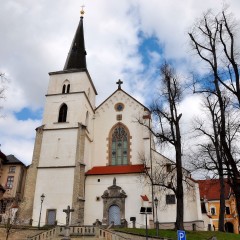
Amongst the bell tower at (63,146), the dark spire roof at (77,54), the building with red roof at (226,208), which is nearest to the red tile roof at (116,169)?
the bell tower at (63,146)

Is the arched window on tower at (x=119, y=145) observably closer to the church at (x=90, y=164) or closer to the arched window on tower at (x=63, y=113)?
the church at (x=90, y=164)

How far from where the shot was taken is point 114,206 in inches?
1211

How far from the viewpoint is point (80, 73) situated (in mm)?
38406

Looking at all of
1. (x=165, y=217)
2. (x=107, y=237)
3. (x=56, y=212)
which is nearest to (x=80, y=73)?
(x=56, y=212)

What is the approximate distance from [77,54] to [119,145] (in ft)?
49.3

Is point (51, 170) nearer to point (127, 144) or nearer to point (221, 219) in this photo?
point (127, 144)

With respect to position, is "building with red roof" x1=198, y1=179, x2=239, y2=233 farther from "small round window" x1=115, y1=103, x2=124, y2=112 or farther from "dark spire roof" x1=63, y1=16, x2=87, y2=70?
"dark spire roof" x1=63, y1=16, x2=87, y2=70

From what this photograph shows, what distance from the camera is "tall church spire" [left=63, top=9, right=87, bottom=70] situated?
132ft

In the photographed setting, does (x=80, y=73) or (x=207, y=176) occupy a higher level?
(x=80, y=73)

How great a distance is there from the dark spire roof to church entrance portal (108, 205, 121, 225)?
19.5 metres

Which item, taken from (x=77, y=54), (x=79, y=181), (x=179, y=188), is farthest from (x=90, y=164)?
(x=179, y=188)

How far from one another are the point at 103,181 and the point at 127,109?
1021cm

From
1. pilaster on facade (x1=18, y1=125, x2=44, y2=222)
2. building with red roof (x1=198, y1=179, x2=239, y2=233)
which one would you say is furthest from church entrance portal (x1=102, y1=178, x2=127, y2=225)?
building with red roof (x1=198, y1=179, x2=239, y2=233)

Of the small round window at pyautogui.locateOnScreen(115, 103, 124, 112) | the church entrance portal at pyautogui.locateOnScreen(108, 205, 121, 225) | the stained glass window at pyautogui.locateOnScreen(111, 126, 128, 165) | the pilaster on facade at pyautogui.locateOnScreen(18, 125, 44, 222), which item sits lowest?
the church entrance portal at pyautogui.locateOnScreen(108, 205, 121, 225)
